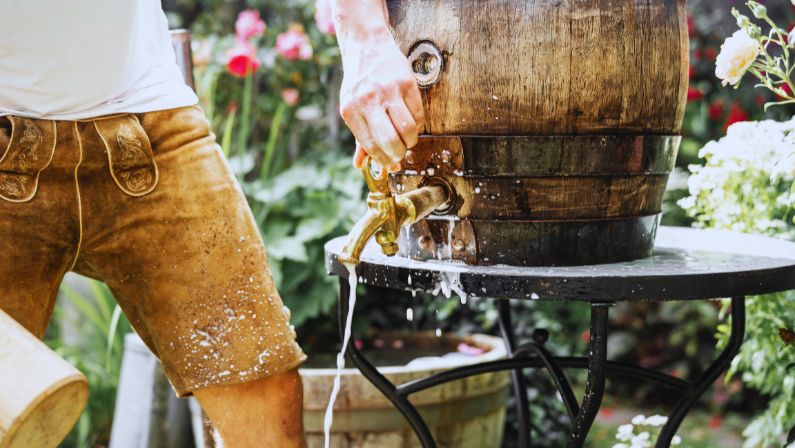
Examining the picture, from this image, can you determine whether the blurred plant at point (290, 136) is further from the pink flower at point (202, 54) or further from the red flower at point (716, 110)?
the red flower at point (716, 110)

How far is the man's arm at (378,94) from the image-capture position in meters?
1.35

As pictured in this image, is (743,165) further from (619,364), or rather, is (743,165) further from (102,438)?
(102,438)

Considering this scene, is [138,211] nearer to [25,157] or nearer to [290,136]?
[25,157]

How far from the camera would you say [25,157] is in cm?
143

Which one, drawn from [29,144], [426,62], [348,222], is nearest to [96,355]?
[348,222]

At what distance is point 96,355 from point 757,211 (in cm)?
236

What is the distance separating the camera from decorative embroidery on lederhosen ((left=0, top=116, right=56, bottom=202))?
4.66 ft

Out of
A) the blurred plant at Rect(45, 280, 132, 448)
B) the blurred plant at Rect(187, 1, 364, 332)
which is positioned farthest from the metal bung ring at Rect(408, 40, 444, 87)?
the blurred plant at Rect(45, 280, 132, 448)

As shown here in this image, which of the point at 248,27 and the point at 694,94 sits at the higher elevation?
the point at 248,27

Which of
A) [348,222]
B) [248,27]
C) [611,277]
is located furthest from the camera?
[248,27]

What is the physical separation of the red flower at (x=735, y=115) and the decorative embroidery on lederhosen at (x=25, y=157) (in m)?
2.83

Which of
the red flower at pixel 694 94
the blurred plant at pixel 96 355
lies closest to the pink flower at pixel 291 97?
the blurred plant at pixel 96 355

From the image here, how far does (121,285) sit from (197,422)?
2.81ft

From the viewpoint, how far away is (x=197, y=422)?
2336mm
